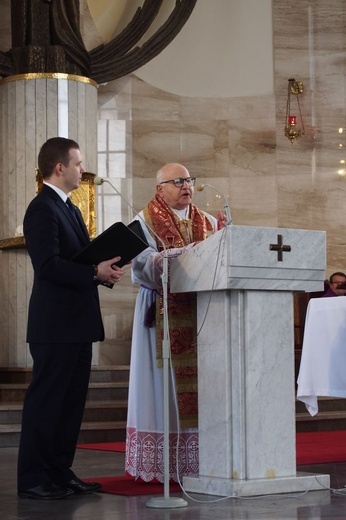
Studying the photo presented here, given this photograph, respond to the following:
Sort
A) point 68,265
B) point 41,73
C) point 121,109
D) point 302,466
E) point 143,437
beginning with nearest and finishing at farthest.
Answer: point 68,265, point 143,437, point 302,466, point 41,73, point 121,109

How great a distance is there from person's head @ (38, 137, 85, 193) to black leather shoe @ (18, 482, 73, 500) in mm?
1515

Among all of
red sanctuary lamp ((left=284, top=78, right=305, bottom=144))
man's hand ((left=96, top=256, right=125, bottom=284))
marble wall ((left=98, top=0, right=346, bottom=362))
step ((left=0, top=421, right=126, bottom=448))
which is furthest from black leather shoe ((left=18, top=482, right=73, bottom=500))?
red sanctuary lamp ((left=284, top=78, right=305, bottom=144))

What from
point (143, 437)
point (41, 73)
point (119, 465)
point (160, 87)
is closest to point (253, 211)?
point (160, 87)

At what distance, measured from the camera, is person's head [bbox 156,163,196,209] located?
579 centimetres

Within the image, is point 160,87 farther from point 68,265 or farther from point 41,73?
point 68,265

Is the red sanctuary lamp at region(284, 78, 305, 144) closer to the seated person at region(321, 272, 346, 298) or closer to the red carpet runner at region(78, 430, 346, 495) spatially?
the seated person at region(321, 272, 346, 298)

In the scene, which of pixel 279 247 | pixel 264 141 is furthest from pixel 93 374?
pixel 279 247

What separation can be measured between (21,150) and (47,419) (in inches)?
219

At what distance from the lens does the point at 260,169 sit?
12.4 m

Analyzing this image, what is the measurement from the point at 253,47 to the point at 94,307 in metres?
7.93

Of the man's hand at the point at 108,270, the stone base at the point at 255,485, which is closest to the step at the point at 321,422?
the stone base at the point at 255,485

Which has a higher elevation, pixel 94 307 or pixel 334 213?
pixel 334 213

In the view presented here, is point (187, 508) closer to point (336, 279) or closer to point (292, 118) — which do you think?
point (336, 279)

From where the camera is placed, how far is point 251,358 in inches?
193
